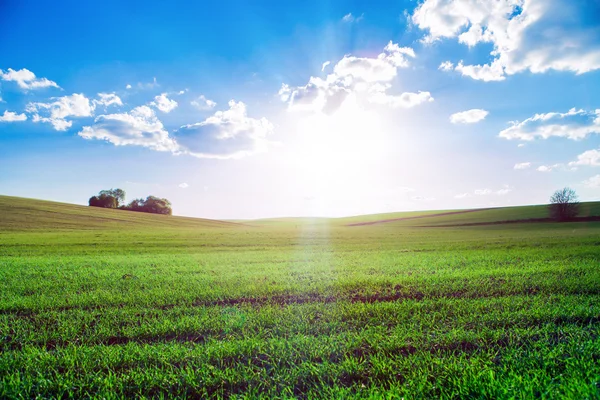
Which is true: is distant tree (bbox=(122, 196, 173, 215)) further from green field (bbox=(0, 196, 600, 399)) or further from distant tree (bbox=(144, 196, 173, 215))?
green field (bbox=(0, 196, 600, 399))

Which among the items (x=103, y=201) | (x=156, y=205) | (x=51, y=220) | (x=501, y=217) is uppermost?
(x=103, y=201)

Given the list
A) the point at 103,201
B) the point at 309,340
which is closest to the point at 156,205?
the point at 103,201

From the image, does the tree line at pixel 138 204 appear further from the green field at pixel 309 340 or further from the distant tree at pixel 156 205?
the green field at pixel 309 340

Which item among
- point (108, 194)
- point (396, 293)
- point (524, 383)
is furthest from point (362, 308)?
point (108, 194)

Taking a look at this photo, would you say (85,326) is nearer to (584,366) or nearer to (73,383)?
(73,383)

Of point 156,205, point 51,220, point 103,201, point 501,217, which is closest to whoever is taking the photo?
point 51,220

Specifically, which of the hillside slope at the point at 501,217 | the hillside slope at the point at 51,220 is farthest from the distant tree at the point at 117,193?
the hillside slope at the point at 501,217

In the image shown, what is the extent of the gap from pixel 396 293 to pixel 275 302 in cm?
245

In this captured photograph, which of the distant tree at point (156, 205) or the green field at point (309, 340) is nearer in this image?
the green field at point (309, 340)

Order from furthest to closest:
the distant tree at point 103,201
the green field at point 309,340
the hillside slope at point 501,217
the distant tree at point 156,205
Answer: the distant tree at point 103,201, the distant tree at point 156,205, the hillside slope at point 501,217, the green field at point 309,340

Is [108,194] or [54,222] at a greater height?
[108,194]

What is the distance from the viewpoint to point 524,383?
2639 mm

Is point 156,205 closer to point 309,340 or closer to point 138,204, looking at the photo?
point 138,204

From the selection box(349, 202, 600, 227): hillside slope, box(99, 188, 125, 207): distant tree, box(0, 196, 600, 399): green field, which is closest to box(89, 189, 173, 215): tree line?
box(99, 188, 125, 207): distant tree
